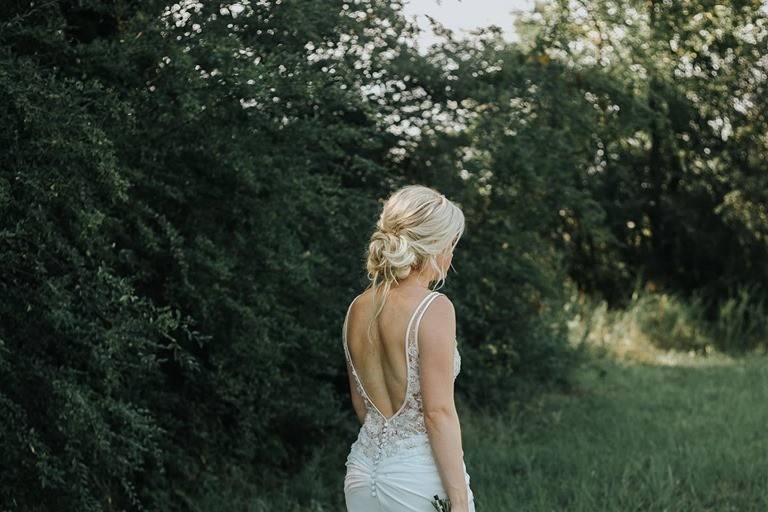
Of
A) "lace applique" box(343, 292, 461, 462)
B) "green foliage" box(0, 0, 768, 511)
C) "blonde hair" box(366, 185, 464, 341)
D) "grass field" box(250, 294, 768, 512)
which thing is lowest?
"grass field" box(250, 294, 768, 512)

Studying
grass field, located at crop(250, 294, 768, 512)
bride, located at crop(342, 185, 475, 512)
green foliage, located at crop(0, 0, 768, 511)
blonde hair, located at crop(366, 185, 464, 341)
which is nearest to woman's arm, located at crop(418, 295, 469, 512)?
bride, located at crop(342, 185, 475, 512)

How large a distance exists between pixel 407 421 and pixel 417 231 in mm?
652

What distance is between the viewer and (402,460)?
12.1ft

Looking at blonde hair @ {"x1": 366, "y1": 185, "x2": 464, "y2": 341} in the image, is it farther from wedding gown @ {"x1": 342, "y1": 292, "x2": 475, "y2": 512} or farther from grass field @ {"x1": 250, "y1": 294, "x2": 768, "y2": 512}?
grass field @ {"x1": 250, "y1": 294, "x2": 768, "y2": 512}

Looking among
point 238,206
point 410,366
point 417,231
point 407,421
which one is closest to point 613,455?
point 238,206

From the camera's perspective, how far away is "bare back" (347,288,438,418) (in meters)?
3.66

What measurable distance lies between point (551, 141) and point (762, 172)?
8132 mm

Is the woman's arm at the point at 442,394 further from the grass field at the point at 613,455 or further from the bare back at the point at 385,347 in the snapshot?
the grass field at the point at 613,455

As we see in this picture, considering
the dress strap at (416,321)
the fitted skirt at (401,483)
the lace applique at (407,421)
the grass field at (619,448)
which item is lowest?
the grass field at (619,448)

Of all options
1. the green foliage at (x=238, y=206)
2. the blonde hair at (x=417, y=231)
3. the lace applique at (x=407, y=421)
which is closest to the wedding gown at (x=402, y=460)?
the lace applique at (x=407, y=421)

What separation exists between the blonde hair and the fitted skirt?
1.77 feet

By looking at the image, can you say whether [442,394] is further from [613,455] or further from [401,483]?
[613,455]

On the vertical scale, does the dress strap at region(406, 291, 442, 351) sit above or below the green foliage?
above

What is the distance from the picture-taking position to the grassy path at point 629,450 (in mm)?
6691
